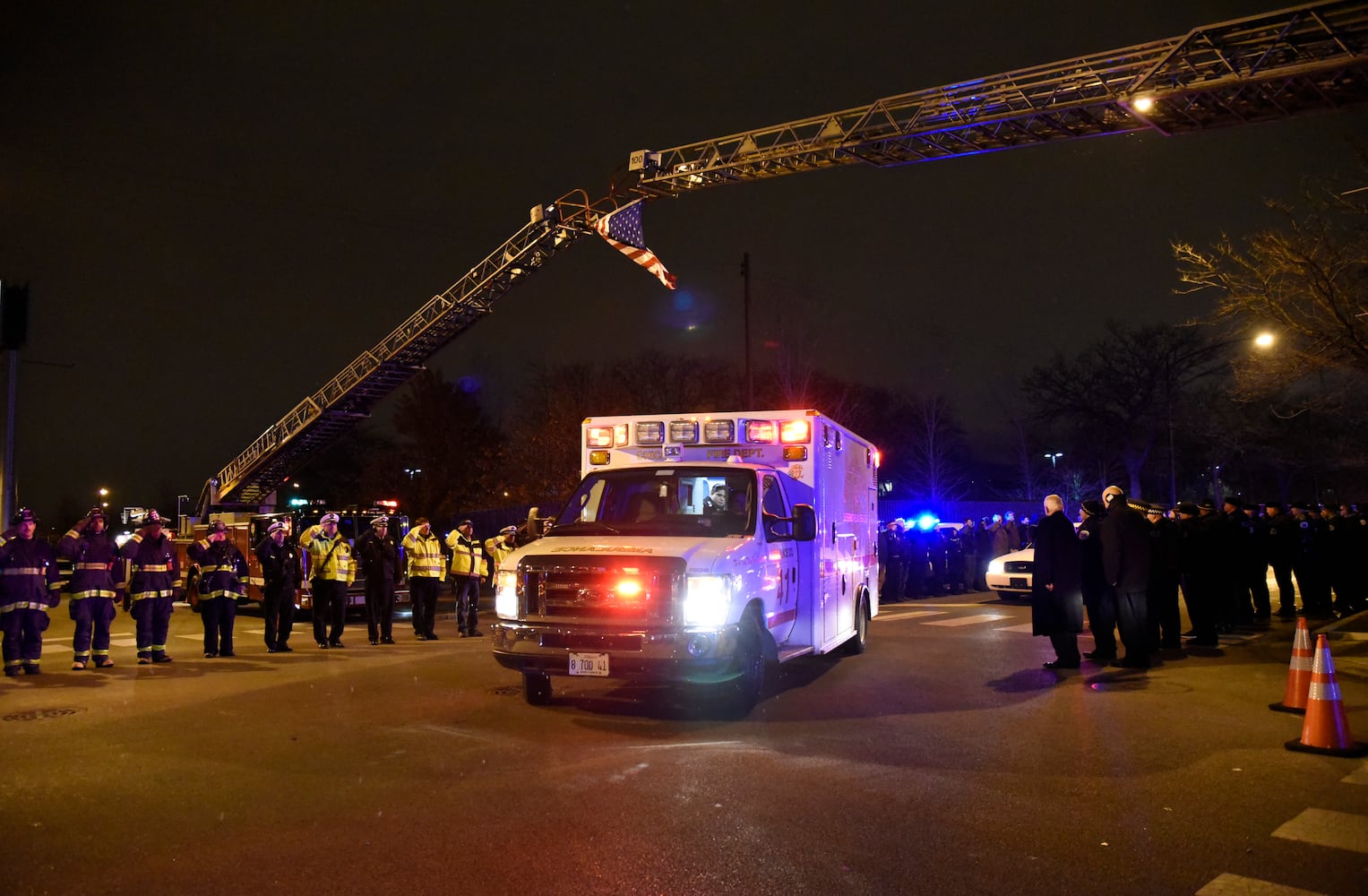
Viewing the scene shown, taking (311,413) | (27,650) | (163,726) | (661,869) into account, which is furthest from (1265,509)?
(311,413)

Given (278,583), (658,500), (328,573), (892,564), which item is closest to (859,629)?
(658,500)

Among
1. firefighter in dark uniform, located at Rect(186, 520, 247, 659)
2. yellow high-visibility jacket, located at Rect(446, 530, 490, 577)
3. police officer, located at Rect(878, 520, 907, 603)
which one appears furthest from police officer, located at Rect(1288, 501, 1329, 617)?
firefighter in dark uniform, located at Rect(186, 520, 247, 659)

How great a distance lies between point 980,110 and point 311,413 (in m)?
18.2

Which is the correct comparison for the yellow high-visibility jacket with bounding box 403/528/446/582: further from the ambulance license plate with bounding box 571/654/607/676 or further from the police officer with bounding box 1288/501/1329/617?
the police officer with bounding box 1288/501/1329/617

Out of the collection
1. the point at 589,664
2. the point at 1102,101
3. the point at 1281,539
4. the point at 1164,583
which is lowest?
the point at 589,664

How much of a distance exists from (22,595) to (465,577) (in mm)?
5933

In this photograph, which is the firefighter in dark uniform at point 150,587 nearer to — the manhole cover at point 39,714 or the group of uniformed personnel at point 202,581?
the group of uniformed personnel at point 202,581

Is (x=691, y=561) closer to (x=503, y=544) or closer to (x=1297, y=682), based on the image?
(x=1297, y=682)

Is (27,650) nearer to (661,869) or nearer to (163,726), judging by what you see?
(163,726)

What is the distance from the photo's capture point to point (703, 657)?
7684mm

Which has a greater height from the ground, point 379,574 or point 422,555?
point 422,555

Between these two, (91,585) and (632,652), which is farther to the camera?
(91,585)

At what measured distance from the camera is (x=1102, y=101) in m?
16.7

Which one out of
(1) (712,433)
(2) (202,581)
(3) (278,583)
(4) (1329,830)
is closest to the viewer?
(4) (1329,830)
